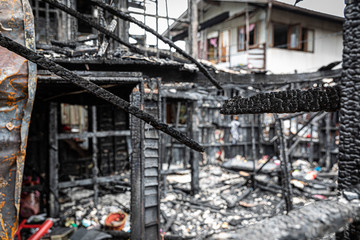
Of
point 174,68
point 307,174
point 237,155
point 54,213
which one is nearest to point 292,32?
point 237,155

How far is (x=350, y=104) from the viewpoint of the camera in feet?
4.45

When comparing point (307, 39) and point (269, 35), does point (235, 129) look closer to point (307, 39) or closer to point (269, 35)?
point (269, 35)

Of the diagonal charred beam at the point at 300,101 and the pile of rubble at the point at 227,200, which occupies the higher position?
the diagonal charred beam at the point at 300,101

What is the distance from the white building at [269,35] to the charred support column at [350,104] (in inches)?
544

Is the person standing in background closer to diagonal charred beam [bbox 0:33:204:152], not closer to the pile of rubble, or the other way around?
the pile of rubble

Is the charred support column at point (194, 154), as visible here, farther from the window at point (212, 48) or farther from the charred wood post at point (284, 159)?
the window at point (212, 48)

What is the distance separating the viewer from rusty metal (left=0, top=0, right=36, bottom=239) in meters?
1.95

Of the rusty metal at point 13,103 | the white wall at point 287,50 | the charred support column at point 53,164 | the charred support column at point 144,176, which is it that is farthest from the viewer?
the white wall at point 287,50

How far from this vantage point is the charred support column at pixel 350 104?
133 cm

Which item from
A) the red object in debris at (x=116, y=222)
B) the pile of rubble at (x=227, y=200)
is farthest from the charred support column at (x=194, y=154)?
the red object in debris at (x=116, y=222)

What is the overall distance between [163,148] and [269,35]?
1149 centimetres

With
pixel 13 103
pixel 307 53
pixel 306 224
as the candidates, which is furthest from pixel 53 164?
pixel 307 53

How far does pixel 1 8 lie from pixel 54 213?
583 centimetres

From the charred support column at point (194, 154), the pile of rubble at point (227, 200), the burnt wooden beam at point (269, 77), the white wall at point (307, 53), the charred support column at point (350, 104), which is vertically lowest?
the pile of rubble at point (227, 200)
